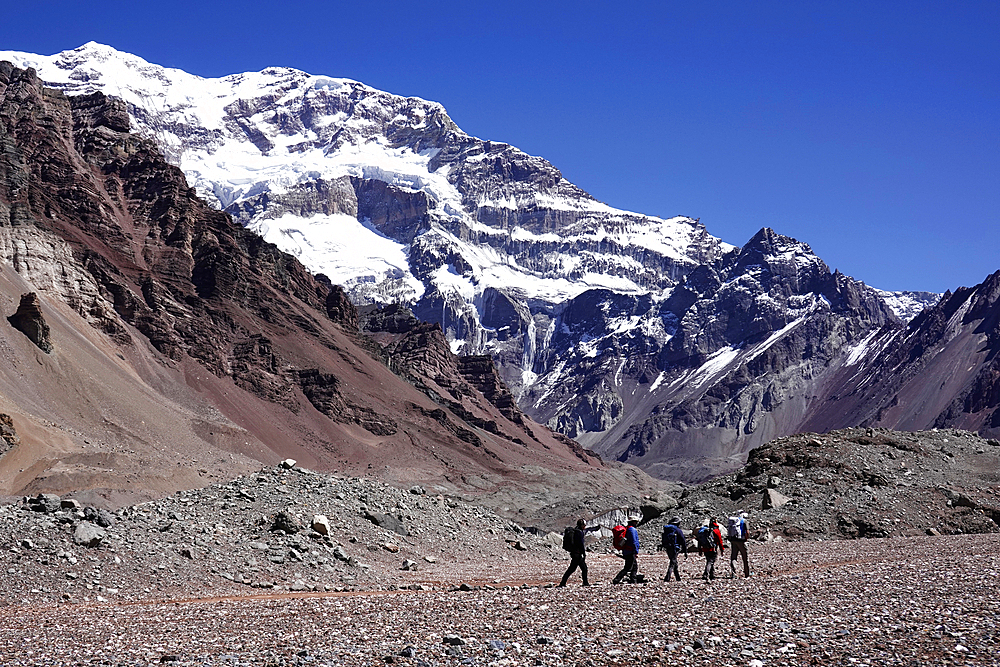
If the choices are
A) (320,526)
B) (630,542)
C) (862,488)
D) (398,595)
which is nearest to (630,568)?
(630,542)

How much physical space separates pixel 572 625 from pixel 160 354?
429ft

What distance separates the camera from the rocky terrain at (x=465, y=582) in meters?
15.1

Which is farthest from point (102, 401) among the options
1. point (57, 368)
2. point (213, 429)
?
point (213, 429)

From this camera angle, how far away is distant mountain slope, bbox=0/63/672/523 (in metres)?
97.6

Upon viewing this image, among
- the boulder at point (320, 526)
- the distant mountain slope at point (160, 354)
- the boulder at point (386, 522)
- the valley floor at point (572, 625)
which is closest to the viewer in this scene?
the valley floor at point (572, 625)

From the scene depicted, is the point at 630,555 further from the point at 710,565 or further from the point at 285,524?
the point at 285,524

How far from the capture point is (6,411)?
3314 inches

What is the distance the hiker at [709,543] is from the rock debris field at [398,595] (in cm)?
90

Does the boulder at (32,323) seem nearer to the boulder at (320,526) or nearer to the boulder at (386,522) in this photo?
the boulder at (386,522)

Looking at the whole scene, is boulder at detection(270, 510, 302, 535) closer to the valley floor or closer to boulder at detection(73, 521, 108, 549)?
boulder at detection(73, 521, 108, 549)

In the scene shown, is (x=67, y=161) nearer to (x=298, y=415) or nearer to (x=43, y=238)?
(x=43, y=238)

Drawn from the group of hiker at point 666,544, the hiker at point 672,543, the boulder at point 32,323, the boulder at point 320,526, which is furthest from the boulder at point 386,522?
the boulder at point 32,323

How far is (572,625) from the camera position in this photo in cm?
1700

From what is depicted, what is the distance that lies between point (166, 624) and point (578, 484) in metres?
183
